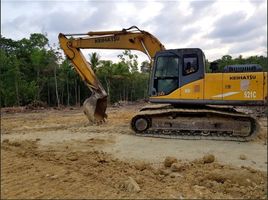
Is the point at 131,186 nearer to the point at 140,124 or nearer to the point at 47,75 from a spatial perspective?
the point at 140,124

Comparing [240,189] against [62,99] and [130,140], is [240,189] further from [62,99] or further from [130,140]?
[62,99]

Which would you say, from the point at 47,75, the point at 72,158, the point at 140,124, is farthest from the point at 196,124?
the point at 47,75

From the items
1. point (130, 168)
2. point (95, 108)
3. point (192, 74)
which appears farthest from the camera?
point (95, 108)

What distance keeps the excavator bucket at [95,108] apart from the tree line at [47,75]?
21901mm

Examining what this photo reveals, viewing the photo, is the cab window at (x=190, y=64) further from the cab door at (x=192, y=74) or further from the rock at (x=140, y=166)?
the rock at (x=140, y=166)

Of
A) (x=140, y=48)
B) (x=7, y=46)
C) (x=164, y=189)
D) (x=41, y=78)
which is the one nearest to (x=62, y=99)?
(x=41, y=78)

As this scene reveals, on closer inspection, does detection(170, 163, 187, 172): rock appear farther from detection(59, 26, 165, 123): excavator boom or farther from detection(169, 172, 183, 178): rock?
detection(59, 26, 165, 123): excavator boom

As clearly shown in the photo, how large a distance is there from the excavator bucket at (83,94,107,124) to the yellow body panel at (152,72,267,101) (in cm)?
286

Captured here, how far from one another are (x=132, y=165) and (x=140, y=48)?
6.38 metres

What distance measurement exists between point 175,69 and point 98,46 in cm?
322

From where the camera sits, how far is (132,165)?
24.0 feet

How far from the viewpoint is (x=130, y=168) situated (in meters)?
7.04

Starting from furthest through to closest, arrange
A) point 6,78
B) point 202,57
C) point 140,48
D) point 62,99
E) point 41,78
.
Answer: point 62,99, point 41,78, point 6,78, point 140,48, point 202,57

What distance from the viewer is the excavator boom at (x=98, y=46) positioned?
12.9 meters
